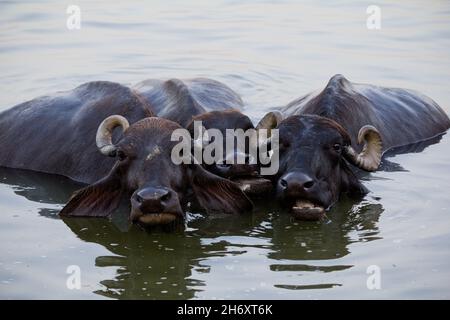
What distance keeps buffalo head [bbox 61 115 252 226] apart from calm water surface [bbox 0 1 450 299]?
20 cm

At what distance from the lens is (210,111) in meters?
11.4

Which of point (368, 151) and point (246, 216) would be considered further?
point (368, 151)

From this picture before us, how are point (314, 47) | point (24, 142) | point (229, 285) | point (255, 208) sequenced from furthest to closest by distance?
point (314, 47), point (24, 142), point (255, 208), point (229, 285)

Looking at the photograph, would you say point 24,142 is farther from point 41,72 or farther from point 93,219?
point 41,72

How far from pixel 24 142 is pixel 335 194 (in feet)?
12.0

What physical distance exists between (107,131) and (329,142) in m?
2.06

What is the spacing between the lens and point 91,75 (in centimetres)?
1658

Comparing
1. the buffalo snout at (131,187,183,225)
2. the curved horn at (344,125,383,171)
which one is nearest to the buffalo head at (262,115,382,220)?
the curved horn at (344,125,383,171)

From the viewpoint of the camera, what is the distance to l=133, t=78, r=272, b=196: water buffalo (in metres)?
10.5

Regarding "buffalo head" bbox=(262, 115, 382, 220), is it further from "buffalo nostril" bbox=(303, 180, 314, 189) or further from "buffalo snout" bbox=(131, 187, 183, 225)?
"buffalo snout" bbox=(131, 187, 183, 225)

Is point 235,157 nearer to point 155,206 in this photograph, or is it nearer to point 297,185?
point 297,185

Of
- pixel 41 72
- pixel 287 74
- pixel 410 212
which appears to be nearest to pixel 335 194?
pixel 410 212

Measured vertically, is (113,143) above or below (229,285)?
above

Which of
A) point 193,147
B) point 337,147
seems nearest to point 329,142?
point 337,147
